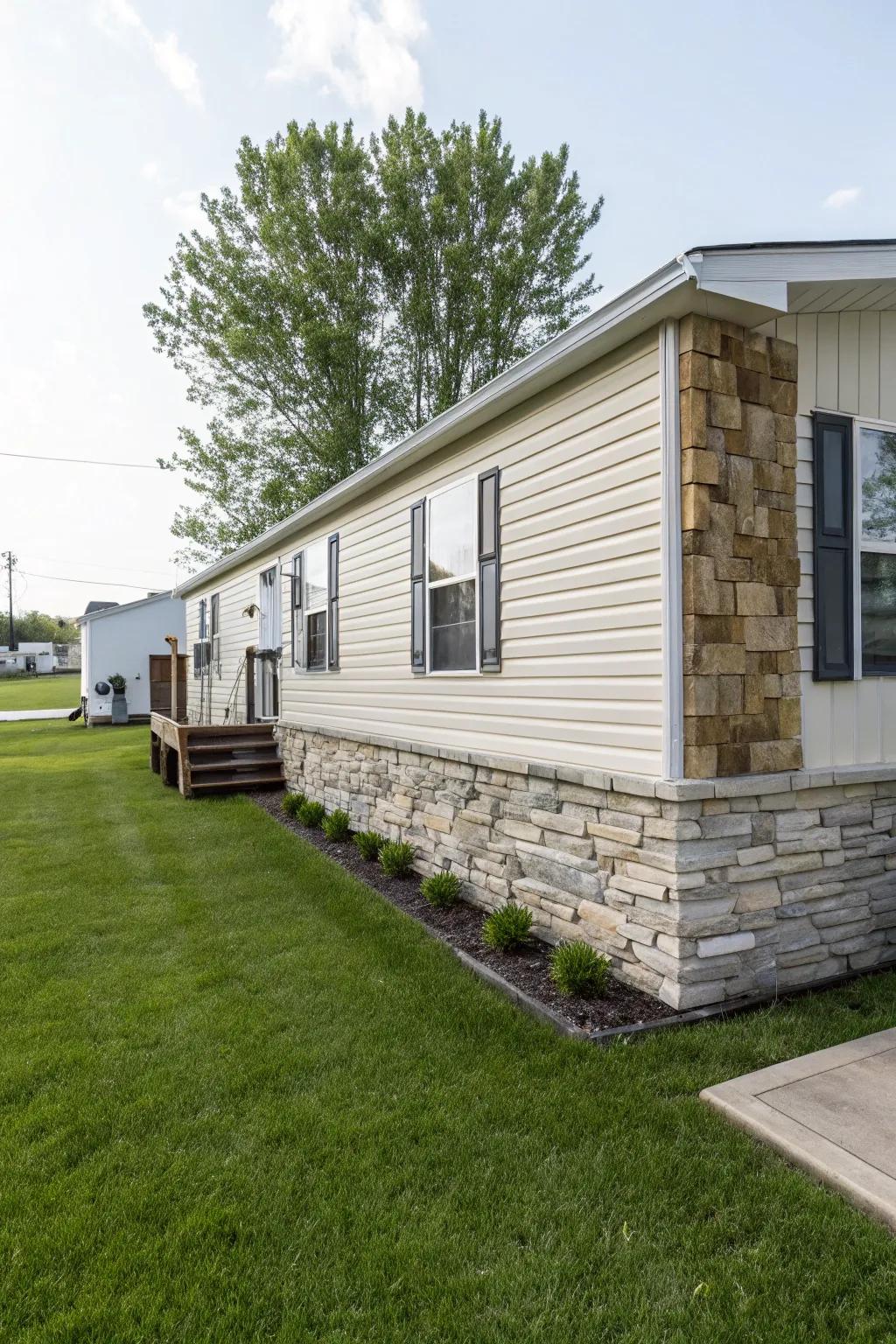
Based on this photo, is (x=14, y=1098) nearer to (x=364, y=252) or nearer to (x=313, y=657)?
(x=313, y=657)

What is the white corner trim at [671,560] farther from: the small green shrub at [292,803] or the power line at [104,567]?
the power line at [104,567]

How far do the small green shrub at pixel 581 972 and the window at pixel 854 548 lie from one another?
5.59 ft

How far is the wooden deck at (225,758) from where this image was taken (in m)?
9.17

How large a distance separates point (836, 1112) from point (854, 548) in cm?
250

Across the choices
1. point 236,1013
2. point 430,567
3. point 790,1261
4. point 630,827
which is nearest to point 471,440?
point 430,567

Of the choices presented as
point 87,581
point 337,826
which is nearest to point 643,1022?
point 337,826

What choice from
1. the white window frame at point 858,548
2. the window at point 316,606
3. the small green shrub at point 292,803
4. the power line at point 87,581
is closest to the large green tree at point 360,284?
the window at point 316,606

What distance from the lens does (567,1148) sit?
249 centimetres

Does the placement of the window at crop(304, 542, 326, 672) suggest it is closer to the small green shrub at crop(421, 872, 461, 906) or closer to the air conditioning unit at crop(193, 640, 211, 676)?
the small green shrub at crop(421, 872, 461, 906)

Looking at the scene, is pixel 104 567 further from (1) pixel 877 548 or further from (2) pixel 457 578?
(1) pixel 877 548

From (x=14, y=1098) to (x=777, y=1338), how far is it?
2607 mm

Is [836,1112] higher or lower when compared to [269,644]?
lower

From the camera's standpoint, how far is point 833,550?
12.1 feet

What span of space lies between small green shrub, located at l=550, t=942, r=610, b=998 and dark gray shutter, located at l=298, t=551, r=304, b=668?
5.88 meters
